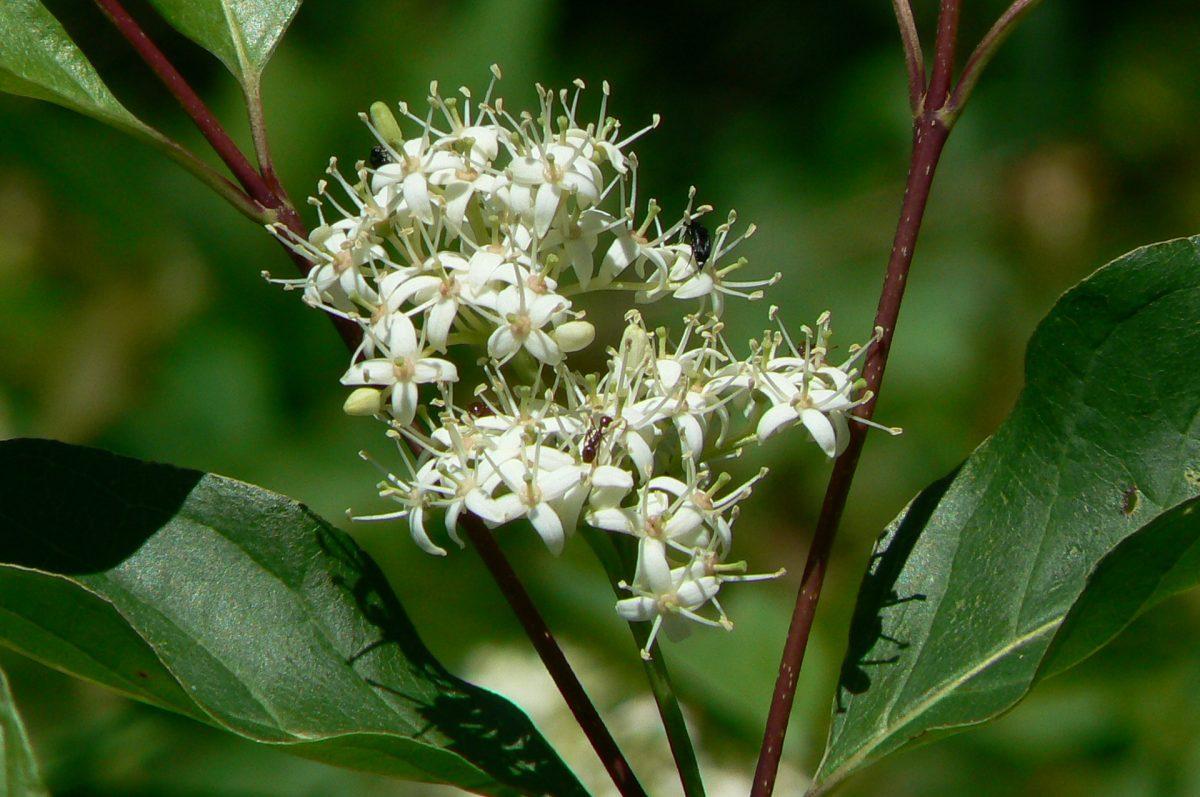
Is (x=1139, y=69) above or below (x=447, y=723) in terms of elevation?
above

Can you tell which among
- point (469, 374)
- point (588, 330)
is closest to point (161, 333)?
point (469, 374)

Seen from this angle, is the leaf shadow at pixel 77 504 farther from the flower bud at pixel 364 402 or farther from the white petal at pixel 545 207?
the white petal at pixel 545 207

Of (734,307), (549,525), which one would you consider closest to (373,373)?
(549,525)

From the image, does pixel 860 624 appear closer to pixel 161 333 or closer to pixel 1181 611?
pixel 1181 611

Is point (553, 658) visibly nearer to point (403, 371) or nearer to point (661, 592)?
point (661, 592)

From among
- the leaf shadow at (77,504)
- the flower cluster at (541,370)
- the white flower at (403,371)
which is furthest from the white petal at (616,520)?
the leaf shadow at (77,504)

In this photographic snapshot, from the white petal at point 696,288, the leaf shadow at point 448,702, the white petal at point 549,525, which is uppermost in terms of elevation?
the white petal at point 696,288

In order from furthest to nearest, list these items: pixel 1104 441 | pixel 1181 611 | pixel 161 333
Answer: pixel 161 333
pixel 1181 611
pixel 1104 441
